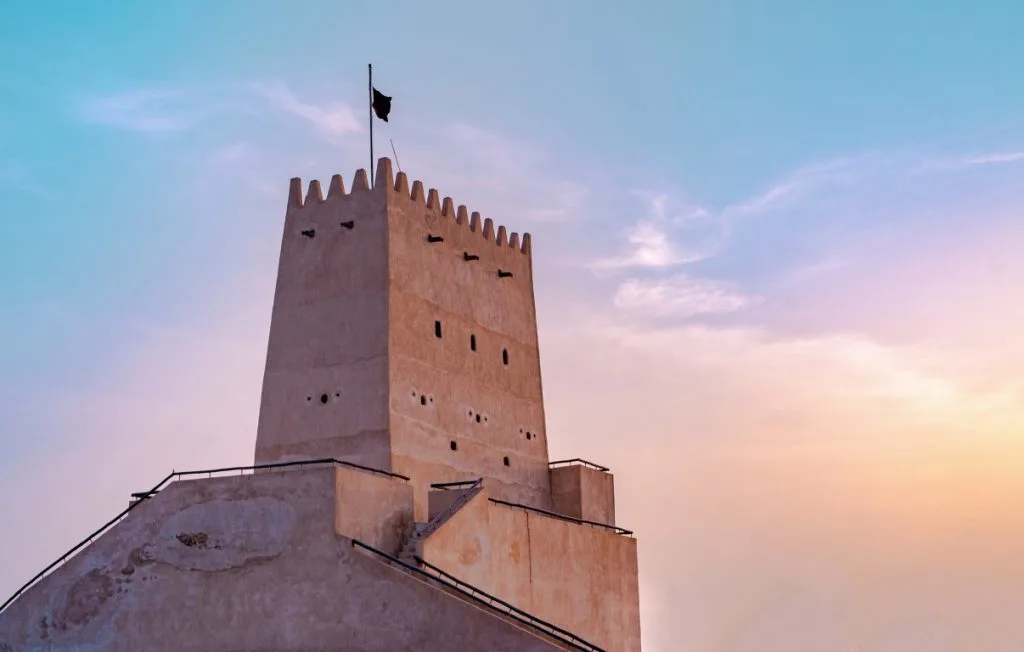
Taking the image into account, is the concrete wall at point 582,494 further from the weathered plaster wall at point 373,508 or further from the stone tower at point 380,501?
the weathered plaster wall at point 373,508

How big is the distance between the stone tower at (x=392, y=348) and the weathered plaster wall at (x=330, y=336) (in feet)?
0.09

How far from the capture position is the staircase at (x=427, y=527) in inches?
941

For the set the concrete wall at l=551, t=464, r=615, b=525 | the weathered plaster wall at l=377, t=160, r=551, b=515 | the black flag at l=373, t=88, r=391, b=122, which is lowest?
the concrete wall at l=551, t=464, r=615, b=525

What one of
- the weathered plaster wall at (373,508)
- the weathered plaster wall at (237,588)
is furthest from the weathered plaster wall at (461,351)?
the weathered plaster wall at (237,588)

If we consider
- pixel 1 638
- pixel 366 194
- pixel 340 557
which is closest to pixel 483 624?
pixel 340 557

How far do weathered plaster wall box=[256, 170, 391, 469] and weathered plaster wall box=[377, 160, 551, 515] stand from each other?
35cm

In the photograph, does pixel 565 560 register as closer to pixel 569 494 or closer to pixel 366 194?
pixel 569 494

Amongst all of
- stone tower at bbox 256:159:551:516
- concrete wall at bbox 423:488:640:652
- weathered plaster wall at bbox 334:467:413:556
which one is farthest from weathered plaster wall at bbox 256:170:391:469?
concrete wall at bbox 423:488:640:652

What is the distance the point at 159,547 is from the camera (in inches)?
961

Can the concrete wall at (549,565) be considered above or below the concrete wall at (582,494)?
below

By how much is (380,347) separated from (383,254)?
199cm

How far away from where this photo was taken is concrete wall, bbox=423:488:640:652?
25.3 m

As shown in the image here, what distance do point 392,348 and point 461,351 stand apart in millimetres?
2777

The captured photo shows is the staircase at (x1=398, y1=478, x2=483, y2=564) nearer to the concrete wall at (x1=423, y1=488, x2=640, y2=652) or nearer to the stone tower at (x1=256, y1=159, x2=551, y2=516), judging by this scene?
the concrete wall at (x1=423, y1=488, x2=640, y2=652)
